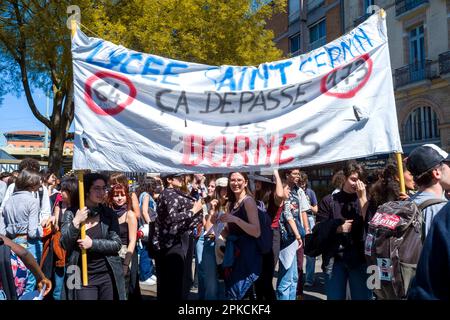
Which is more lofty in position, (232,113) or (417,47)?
(417,47)

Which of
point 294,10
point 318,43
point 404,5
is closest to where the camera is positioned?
point 404,5

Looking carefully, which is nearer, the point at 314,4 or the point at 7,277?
the point at 7,277

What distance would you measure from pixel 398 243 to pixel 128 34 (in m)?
9.52

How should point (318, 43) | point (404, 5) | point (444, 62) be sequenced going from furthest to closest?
point (318, 43), point (404, 5), point (444, 62)

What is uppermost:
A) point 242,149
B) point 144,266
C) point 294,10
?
point 294,10

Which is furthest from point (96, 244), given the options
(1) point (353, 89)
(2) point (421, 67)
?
(2) point (421, 67)

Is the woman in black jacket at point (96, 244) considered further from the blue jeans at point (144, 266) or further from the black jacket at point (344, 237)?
the blue jeans at point (144, 266)

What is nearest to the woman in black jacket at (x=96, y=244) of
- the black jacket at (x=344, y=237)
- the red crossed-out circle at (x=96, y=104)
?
the red crossed-out circle at (x=96, y=104)

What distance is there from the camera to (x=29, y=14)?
12.4 m

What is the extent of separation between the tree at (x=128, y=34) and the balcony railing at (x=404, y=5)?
8651 millimetres

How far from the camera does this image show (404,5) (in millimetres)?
20297

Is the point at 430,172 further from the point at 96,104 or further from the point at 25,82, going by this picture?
the point at 25,82

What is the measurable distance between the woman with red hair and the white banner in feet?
2.98

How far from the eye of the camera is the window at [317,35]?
85.9 ft
